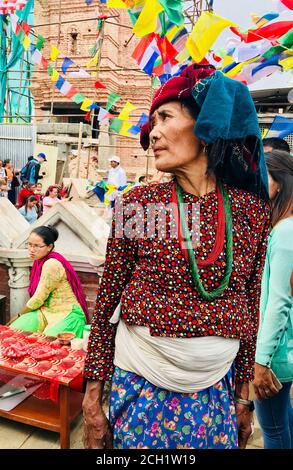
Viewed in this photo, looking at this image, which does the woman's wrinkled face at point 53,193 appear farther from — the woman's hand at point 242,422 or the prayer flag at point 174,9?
the woman's hand at point 242,422

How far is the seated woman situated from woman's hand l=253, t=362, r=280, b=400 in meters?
1.80

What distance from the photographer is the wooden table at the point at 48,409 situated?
7.56 feet

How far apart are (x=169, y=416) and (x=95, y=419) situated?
10.9 inches

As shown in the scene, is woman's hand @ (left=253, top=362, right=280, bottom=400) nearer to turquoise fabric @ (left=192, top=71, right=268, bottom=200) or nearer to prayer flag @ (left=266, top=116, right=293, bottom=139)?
turquoise fabric @ (left=192, top=71, right=268, bottom=200)

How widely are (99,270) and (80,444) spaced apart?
4.85ft

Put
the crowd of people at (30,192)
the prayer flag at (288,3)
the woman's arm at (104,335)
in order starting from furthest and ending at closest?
the crowd of people at (30,192) < the prayer flag at (288,3) < the woman's arm at (104,335)

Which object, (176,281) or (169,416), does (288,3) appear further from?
(169,416)

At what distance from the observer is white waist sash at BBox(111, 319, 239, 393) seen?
117cm

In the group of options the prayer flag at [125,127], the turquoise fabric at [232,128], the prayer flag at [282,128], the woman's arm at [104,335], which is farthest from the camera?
the prayer flag at [125,127]

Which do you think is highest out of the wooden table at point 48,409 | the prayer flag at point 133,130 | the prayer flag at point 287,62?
the prayer flag at point 287,62

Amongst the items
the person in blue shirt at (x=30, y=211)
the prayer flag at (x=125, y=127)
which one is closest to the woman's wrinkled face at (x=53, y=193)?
the person in blue shirt at (x=30, y=211)

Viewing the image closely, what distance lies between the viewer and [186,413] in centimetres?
119

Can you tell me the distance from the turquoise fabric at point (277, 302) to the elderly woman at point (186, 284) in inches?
11.4

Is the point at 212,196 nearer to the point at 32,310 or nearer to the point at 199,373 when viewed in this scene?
the point at 199,373
